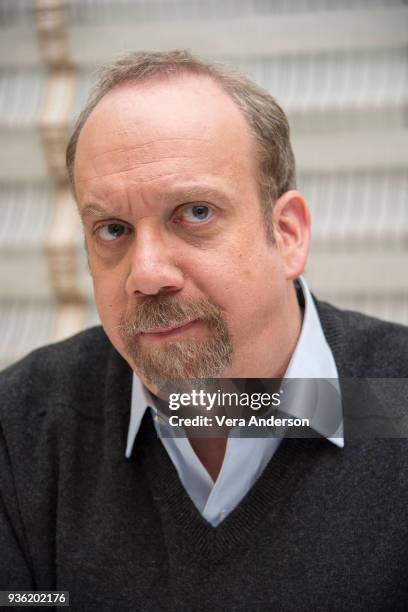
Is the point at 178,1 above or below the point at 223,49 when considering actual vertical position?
above

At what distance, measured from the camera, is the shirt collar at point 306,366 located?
0.83 meters

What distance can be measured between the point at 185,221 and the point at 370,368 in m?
0.31

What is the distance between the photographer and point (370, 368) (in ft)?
2.86

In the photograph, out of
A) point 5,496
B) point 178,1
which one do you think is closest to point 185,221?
point 5,496

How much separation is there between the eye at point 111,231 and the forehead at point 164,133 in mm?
49

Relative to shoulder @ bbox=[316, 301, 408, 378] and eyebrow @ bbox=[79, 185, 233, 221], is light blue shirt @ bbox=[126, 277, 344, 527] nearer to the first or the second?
shoulder @ bbox=[316, 301, 408, 378]

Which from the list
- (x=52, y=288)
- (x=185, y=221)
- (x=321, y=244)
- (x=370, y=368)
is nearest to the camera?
(x=185, y=221)

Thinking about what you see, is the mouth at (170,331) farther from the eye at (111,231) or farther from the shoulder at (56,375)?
the shoulder at (56,375)

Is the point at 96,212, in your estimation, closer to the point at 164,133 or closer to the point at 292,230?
the point at 164,133

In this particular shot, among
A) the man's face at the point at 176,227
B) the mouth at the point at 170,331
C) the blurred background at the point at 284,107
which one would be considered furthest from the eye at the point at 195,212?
the blurred background at the point at 284,107

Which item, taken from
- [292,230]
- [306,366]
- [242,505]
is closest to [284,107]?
[292,230]

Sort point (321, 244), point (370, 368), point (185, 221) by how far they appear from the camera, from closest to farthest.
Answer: point (185, 221) < point (370, 368) < point (321, 244)

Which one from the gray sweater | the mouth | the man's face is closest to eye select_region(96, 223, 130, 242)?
the man's face

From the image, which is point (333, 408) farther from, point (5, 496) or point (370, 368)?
point (5, 496)
